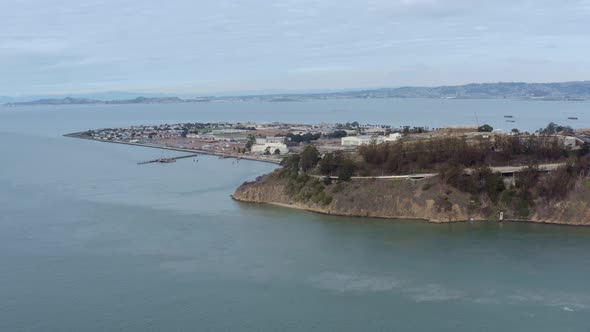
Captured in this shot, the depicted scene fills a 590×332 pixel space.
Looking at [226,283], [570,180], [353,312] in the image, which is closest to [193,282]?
[226,283]

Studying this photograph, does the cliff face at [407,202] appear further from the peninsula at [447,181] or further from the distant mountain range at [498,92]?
the distant mountain range at [498,92]

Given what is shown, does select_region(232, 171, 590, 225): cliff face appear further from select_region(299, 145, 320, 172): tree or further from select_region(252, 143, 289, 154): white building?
select_region(252, 143, 289, 154): white building

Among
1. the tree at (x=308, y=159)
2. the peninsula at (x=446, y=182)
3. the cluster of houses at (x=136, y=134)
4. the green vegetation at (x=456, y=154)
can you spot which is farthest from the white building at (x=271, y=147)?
the green vegetation at (x=456, y=154)

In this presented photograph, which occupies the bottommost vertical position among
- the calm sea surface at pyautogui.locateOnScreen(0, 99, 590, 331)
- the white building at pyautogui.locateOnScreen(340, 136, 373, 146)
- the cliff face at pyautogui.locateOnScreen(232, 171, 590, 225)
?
the calm sea surface at pyautogui.locateOnScreen(0, 99, 590, 331)

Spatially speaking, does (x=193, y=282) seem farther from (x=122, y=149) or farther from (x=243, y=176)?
(x=122, y=149)

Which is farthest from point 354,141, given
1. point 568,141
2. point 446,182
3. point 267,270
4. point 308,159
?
point 267,270

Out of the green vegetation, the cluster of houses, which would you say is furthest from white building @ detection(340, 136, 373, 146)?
the cluster of houses
